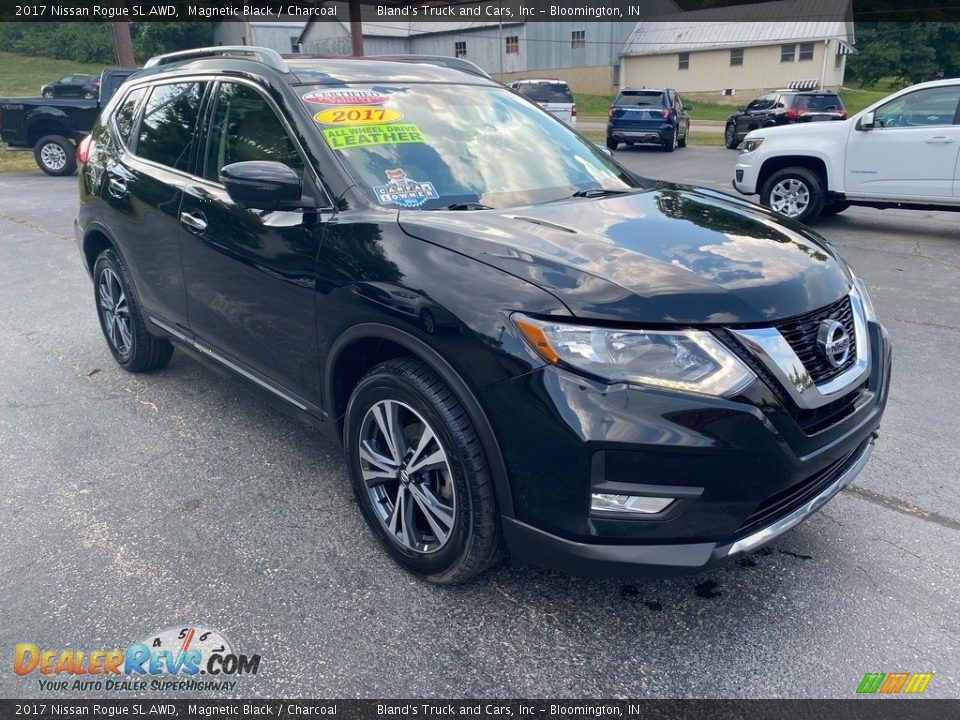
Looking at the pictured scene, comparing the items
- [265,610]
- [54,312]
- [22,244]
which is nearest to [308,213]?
[265,610]

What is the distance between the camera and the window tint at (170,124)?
3.80 meters

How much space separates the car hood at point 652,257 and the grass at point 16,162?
17.5m

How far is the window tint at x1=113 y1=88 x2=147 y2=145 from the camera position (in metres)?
4.45

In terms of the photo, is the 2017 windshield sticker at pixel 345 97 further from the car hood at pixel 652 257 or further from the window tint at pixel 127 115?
the window tint at pixel 127 115

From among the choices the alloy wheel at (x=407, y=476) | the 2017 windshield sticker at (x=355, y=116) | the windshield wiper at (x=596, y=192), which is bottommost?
the alloy wheel at (x=407, y=476)

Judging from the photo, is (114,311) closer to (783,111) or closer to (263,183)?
(263,183)

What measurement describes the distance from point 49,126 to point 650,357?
54.1 feet

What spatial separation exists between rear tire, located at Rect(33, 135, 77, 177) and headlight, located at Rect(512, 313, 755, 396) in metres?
15.9

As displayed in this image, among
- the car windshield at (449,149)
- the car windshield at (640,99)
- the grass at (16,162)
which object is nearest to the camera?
the car windshield at (449,149)

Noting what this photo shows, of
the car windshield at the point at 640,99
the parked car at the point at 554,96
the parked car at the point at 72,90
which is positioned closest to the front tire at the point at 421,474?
the parked car at the point at 72,90

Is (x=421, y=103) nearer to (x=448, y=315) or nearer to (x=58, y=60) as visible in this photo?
(x=448, y=315)

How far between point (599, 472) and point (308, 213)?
156cm

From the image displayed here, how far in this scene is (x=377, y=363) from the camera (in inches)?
113

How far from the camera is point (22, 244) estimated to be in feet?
29.1
